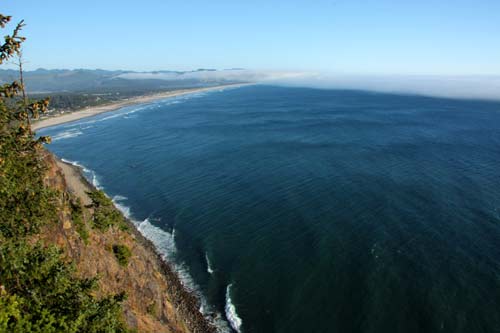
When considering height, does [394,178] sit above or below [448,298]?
above

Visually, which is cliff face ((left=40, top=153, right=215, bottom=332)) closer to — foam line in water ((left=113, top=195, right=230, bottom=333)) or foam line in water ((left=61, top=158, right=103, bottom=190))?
foam line in water ((left=113, top=195, right=230, bottom=333))

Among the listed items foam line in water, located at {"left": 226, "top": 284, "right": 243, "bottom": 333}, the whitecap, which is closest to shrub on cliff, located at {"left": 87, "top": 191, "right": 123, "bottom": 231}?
foam line in water, located at {"left": 226, "top": 284, "right": 243, "bottom": 333}

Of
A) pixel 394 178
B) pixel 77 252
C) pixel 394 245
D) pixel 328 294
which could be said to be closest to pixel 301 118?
pixel 394 178

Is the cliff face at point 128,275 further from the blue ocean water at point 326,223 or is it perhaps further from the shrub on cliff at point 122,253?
the blue ocean water at point 326,223

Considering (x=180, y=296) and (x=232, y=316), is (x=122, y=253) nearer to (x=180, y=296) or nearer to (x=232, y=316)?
(x=180, y=296)

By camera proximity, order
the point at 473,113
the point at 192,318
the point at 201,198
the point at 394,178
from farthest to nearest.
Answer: the point at 473,113
the point at 394,178
the point at 201,198
the point at 192,318

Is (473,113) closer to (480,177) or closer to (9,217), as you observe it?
(480,177)
